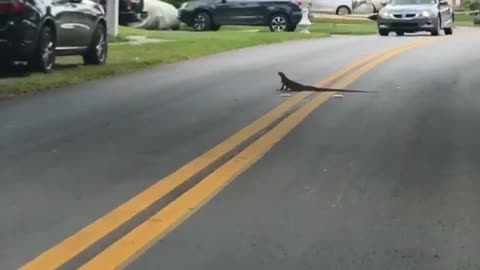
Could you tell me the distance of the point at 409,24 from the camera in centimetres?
3009

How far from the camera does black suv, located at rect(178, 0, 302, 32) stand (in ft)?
104

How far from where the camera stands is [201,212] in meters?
6.01

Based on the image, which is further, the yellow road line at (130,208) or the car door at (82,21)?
the car door at (82,21)

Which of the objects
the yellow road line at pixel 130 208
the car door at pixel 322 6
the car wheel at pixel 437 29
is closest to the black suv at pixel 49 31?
the yellow road line at pixel 130 208

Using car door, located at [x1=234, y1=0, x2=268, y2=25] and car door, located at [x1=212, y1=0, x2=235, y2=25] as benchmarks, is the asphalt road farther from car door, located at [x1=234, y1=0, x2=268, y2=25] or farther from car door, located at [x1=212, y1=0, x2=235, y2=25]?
car door, located at [x1=212, y1=0, x2=235, y2=25]

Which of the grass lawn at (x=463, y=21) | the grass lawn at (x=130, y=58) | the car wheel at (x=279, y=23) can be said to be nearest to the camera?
the grass lawn at (x=130, y=58)

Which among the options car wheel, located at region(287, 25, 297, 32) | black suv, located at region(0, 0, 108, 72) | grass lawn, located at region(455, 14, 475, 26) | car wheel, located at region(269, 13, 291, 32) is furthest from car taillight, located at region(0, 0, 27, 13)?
grass lawn, located at region(455, 14, 475, 26)

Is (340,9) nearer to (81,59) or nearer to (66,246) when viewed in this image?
(81,59)

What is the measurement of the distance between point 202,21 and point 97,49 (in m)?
15.7

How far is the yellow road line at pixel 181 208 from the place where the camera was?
502 centimetres

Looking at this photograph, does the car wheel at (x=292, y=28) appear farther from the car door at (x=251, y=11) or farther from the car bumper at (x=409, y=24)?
the car bumper at (x=409, y=24)

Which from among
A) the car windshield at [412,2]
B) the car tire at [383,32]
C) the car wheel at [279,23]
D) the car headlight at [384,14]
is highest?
the car windshield at [412,2]

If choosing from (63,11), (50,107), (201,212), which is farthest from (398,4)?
(201,212)

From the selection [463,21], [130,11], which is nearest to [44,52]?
[130,11]
